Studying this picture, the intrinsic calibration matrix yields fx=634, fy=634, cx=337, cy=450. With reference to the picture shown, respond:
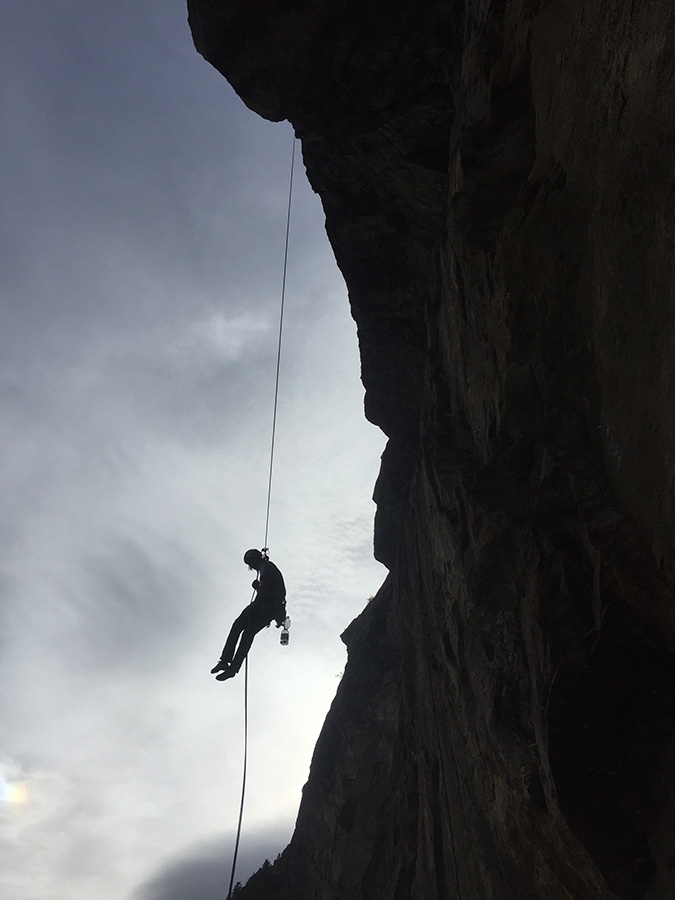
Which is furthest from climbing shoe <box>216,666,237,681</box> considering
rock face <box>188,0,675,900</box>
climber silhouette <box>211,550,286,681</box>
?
rock face <box>188,0,675,900</box>

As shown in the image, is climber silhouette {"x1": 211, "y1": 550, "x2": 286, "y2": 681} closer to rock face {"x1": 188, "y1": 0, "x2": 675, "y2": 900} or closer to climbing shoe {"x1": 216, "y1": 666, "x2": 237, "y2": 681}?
climbing shoe {"x1": 216, "y1": 666, "x2": 237, "y2": 681}

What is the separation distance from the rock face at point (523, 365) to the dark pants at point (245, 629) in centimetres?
381

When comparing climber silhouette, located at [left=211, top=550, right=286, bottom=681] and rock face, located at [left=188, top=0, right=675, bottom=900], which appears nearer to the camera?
rock face, located at [left=188, top=0, right=675, bottom=900]

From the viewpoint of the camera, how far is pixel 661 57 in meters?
3.04

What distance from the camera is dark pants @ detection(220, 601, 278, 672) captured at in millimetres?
11203

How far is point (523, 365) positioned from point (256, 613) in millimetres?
8088

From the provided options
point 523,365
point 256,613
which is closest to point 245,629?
point 256,613

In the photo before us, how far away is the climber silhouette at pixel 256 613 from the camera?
36.6 ft

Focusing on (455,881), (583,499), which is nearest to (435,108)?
(583,499)

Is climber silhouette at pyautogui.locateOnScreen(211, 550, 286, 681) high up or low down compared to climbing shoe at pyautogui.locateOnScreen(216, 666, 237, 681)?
up

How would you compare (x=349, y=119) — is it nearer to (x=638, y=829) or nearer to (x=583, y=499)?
(x=583, y=499)

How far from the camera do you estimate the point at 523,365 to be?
16.6 feet

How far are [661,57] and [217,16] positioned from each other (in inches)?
227

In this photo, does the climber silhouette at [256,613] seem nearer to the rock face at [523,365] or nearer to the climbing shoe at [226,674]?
the climbing shoe at [226,674]
